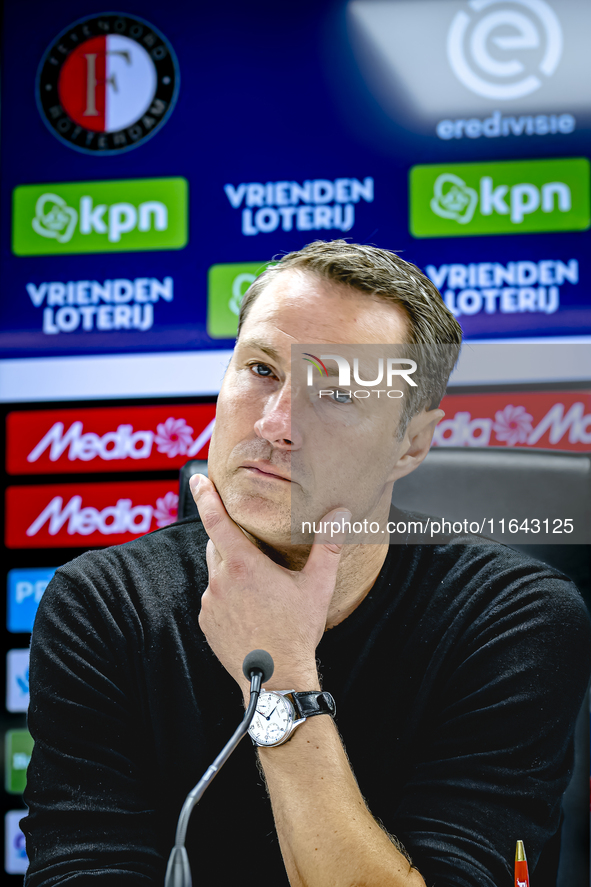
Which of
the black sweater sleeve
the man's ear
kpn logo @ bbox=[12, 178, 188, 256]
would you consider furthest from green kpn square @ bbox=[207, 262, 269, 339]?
the black sweater sleeve

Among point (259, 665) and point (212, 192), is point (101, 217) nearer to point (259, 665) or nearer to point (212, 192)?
point (212, 192)

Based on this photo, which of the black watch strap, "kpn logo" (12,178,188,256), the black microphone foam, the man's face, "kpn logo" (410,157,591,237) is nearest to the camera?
the black microphone foam

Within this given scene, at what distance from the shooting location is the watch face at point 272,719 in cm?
95

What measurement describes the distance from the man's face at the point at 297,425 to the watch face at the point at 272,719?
0.21 metres

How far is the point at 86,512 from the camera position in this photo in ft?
6.07

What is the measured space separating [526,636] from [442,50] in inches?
55.1

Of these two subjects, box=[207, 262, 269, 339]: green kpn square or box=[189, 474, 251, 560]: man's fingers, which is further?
box=[207, 262, 269, 339]: green kpn square

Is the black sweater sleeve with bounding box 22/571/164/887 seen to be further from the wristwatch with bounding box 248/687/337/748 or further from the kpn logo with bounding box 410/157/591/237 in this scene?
the kpn logo with bounding box 410/157/591/237

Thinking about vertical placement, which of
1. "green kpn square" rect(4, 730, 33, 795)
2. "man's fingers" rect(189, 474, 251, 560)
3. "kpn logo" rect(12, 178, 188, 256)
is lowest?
"green kpn square" rect(4, 730, 33, 795)

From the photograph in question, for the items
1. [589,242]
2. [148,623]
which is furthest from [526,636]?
[589,242]

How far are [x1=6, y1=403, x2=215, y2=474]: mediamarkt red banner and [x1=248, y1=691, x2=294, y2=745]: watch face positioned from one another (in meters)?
0.92

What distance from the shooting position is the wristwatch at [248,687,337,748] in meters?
0.95

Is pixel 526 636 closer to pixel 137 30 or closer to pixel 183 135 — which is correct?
pixel 183 135

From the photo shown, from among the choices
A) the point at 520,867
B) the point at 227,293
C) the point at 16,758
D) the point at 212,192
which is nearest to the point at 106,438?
the point at 227,293
